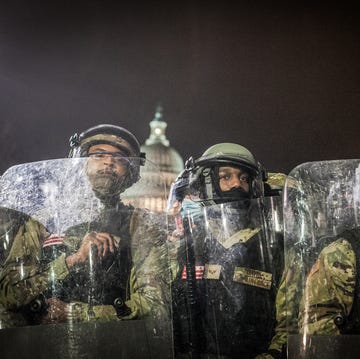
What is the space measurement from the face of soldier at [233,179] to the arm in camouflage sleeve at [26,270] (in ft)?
4.26

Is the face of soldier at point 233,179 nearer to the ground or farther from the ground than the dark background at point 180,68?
nearer to the ground

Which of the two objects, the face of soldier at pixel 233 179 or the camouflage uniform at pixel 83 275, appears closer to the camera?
the camouflage uniform at pixel 83 275

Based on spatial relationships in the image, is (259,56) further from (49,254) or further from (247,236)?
(49,254)

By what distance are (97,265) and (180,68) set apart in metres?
3.47

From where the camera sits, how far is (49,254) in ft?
6.38

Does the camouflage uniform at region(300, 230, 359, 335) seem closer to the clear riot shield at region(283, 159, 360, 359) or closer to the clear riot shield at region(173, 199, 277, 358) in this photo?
the clear riot shield at region(283, 159, 360, 359)

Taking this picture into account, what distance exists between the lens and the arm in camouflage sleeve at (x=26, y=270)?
1914 mm

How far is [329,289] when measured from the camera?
1792mm

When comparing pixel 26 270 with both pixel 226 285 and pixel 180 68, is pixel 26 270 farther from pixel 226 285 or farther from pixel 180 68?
pixel 180 68

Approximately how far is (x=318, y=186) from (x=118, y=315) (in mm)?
848

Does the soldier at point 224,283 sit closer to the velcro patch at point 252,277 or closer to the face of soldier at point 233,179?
the velcro patch at point 252,277

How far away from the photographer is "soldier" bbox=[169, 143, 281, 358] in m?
2.33

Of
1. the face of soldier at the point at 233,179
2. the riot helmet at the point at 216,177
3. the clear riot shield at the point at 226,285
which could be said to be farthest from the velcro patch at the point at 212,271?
the face of soldier at the point at 233,179

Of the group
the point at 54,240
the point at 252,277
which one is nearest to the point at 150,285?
the point at 54,240
